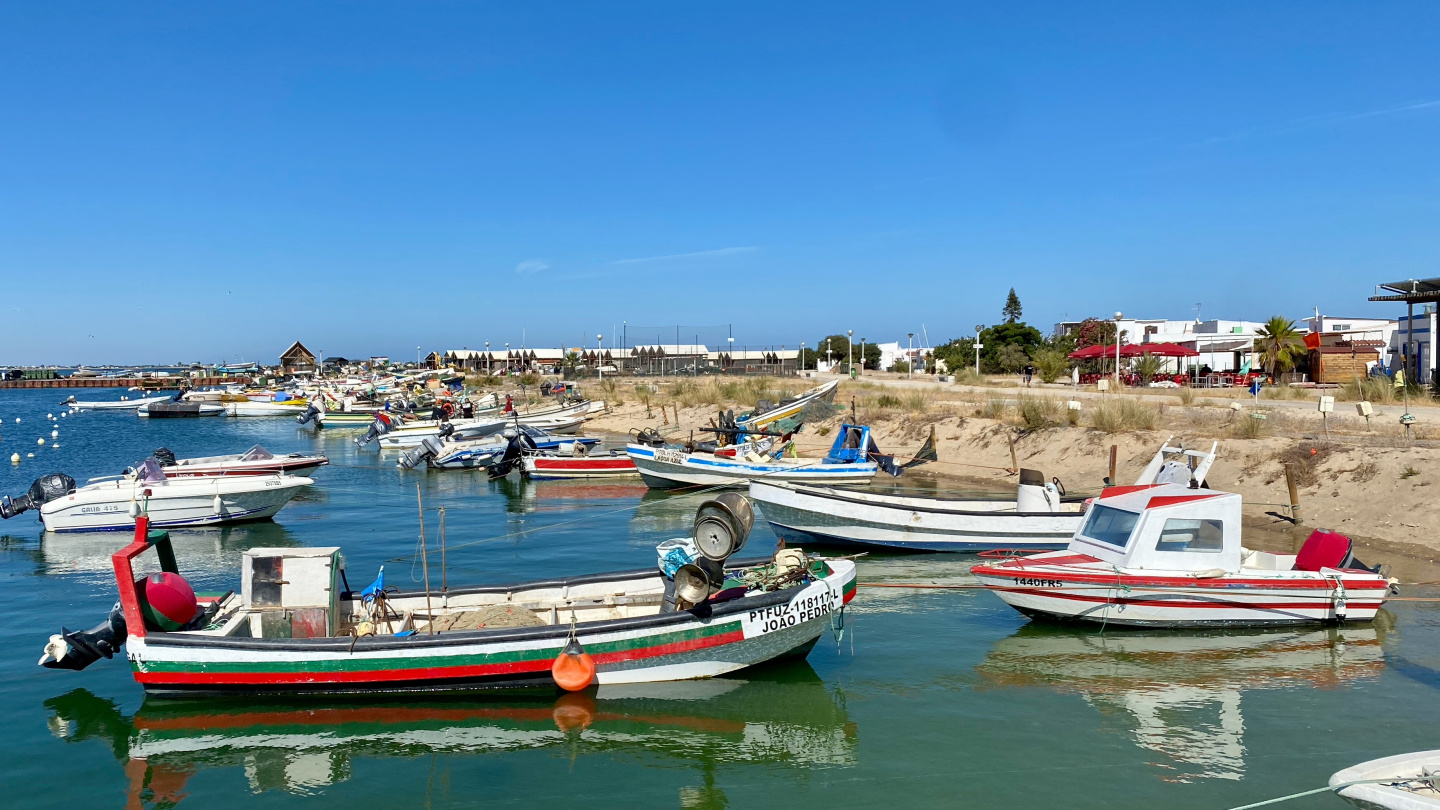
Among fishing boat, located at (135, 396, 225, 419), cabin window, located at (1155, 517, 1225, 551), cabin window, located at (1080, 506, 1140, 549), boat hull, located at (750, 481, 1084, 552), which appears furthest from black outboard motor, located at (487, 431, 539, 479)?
fishing boat, located at (135, 396, 225, 419)

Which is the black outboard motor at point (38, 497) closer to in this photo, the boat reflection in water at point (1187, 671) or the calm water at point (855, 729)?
the calm water at point (855, 729)

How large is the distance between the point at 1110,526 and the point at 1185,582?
1.46 meters

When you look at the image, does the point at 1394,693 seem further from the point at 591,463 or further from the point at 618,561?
the point at 591,463

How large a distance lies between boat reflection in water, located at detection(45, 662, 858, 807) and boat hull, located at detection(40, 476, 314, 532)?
598 inches

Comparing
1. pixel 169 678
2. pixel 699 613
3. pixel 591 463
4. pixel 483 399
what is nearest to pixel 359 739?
pixel 169 678

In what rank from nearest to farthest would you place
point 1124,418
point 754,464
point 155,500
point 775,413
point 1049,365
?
point 155,500 < point 754,464 < point 1124,418 < point 775,413 < point 1049,365

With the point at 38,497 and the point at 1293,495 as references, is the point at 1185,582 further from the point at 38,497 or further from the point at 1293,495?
the point at 38,497

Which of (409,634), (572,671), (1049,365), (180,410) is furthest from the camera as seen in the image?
(180,410)

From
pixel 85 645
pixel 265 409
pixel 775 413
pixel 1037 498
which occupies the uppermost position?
pixel 775 413

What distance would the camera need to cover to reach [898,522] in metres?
20.6

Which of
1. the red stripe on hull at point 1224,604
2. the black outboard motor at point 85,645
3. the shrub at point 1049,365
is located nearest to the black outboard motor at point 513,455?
the black outboard motor at point 85,645

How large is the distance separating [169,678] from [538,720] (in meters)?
5.01

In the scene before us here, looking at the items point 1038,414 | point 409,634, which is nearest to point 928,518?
point 409,634

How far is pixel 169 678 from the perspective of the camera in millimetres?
12164
